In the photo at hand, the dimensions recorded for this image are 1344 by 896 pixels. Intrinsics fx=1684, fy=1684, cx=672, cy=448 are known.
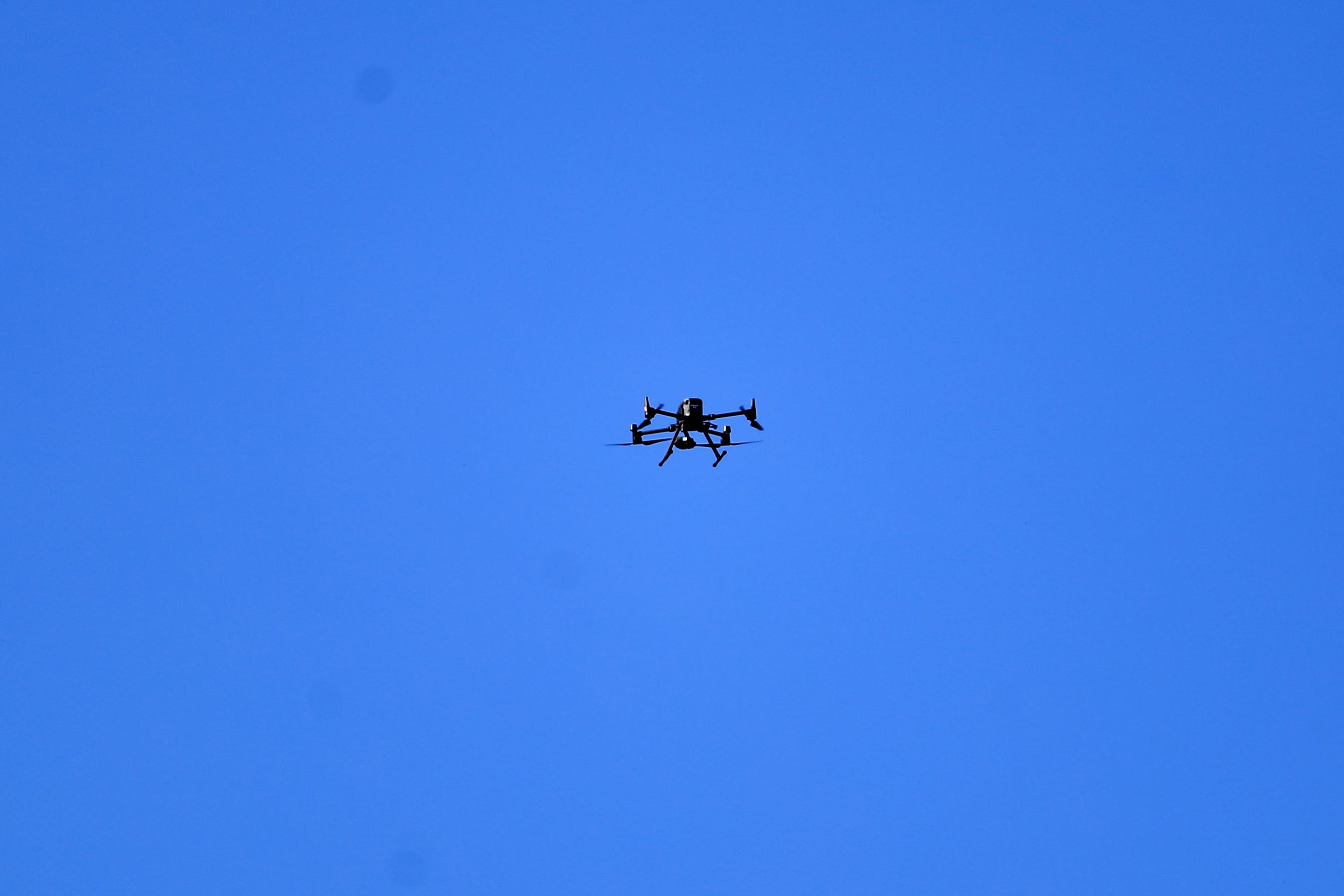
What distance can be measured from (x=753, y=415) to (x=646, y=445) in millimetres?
6305

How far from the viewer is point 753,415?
93.1 meters

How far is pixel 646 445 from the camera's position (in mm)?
94562
